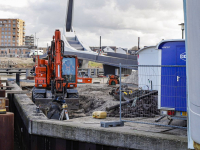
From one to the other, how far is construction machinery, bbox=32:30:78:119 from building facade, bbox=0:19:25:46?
162 m

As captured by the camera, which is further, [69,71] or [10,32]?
[10,32]

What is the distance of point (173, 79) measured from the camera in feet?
25.7

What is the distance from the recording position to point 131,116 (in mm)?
10141

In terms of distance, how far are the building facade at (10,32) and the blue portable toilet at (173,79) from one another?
17469 centimetres

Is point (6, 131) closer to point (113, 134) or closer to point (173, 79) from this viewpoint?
point (113, 134)

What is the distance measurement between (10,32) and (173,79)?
179 meters

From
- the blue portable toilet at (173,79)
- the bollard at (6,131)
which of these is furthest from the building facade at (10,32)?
the blue portable toilet at (173,79)

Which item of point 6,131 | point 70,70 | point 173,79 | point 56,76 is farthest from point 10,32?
point 173,79

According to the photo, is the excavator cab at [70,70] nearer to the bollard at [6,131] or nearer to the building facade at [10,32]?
the bollard at [6,131]

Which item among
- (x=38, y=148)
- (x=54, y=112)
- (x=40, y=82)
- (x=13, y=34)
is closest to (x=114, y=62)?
(x=40, y=82)

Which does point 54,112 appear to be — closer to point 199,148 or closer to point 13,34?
point 199,148

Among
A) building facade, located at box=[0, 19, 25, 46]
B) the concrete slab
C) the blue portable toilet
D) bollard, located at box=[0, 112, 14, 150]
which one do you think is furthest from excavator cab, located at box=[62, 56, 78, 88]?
building facade, located at box=[0, 19, 25, 46]

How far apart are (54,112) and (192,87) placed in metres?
8.74

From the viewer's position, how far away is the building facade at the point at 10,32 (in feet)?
583
